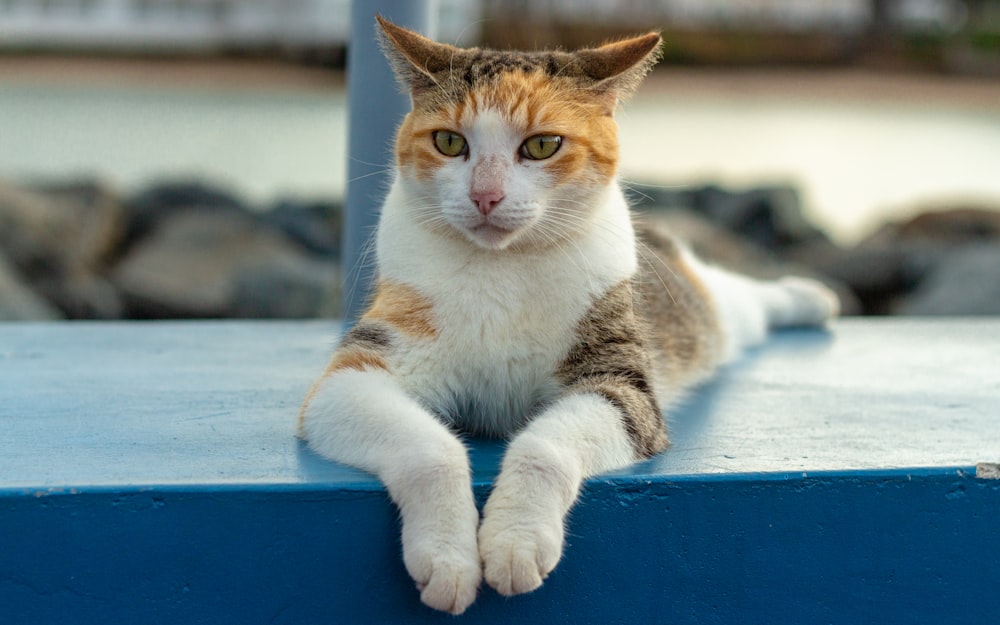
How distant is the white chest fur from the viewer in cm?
159

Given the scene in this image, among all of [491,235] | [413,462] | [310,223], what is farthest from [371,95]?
[310,223]

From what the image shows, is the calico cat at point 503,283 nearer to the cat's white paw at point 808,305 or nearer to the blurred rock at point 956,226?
the cat's white paw at point 808,305

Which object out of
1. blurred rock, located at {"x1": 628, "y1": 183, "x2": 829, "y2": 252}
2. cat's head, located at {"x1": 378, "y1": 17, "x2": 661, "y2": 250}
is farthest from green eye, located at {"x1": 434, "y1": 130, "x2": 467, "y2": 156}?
blurred rock, located at {"x1": 628, "y1": 183, "x2": 829, "y2": 252}

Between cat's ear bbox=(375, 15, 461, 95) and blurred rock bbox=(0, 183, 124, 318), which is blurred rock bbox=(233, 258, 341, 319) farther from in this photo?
cat's ear bbox=(375, 15, 461, 95)

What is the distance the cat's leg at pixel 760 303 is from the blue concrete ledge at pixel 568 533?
3.26ft

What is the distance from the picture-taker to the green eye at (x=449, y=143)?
158 cm

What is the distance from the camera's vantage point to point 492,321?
5.22ft

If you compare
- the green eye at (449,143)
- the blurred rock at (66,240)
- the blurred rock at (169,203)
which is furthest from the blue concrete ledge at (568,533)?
the blurred rock at (169,203)

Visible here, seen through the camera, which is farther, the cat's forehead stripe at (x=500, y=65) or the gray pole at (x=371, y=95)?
the gray pole at (x=371, y=95)

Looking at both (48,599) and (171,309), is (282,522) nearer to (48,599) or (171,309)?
(48,599)

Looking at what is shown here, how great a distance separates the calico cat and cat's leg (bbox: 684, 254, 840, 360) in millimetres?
926

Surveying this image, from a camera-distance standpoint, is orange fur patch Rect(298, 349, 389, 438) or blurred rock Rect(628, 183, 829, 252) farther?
blurred rock Rect(628, 183, 829, 252)

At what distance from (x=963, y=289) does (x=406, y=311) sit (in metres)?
4.76

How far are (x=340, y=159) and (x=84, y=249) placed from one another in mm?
2796
